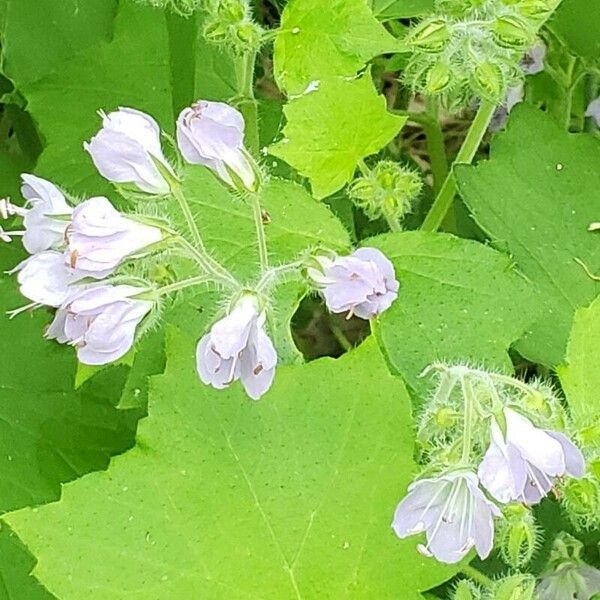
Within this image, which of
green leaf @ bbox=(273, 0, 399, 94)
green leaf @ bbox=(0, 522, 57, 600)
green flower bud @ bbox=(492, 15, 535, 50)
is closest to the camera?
green flower bud @ bbox=(492, 15, 535, 50)

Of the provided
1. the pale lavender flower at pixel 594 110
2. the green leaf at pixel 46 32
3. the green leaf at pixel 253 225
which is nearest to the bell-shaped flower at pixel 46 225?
the green leaf at pixel 253 225

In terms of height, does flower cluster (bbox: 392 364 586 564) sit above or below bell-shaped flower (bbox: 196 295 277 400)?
below

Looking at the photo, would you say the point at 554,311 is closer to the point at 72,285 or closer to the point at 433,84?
the point at 433,84

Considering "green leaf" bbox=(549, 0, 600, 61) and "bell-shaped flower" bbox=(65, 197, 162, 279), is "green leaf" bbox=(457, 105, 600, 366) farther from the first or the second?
"bell-shaped flower" bbox=(65, 197, 162, 279)

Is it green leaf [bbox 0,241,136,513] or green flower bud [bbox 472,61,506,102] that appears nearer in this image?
green flower bud [bbox 472,61,506,102]

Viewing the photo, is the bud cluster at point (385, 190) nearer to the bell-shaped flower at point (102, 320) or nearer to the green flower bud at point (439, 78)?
the green flower bud at point (439, 78)

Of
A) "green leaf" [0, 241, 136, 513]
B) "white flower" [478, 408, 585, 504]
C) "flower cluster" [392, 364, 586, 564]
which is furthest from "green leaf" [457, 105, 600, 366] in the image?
"green leaf" [0, 241, 136, 513]
